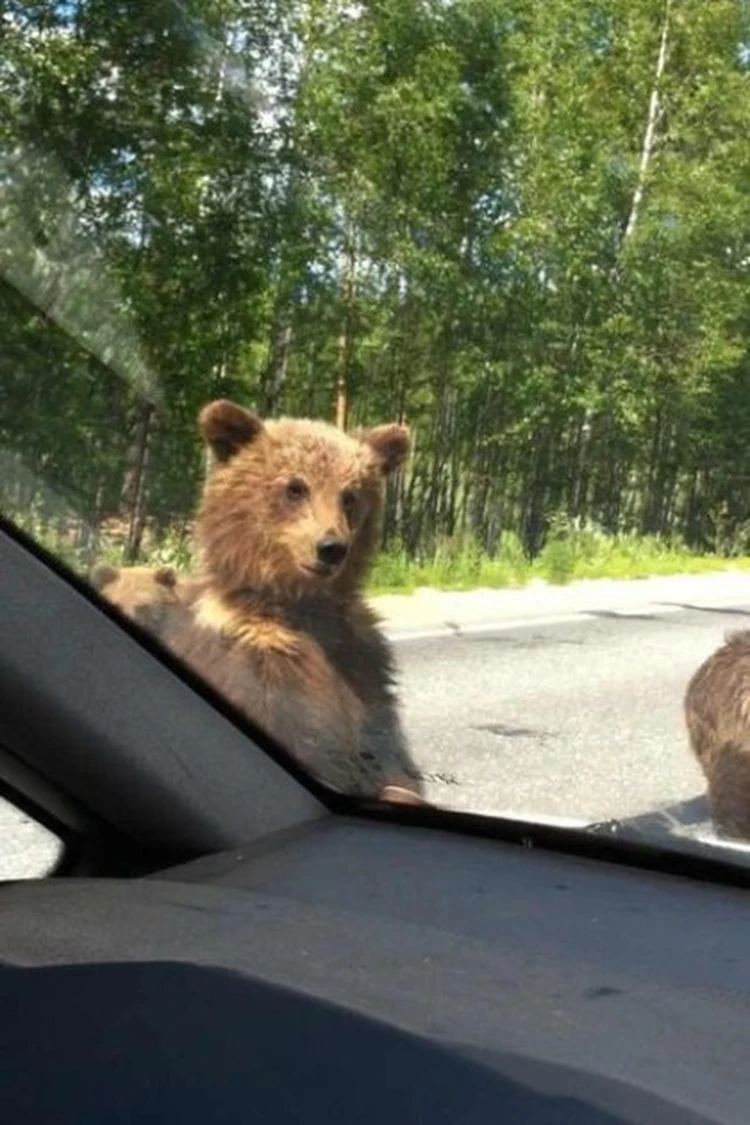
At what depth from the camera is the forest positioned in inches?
114

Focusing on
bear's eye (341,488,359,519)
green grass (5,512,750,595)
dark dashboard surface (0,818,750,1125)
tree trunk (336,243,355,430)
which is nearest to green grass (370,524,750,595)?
green grass (5,512,750,595)

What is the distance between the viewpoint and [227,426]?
2.91m

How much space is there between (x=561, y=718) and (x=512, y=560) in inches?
11.0

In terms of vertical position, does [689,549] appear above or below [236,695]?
above

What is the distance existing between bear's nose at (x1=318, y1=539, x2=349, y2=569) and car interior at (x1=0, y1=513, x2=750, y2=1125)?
274mm

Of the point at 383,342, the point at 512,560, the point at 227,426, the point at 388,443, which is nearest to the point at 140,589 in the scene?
the point at 227,426

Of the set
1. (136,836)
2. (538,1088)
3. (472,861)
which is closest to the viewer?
(538,1088)

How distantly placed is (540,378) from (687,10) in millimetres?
613

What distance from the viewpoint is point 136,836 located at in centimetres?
293

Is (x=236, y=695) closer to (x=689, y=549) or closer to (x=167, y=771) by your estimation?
(x=167, y=771)

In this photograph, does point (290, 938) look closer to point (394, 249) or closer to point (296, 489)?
point (296, 489)

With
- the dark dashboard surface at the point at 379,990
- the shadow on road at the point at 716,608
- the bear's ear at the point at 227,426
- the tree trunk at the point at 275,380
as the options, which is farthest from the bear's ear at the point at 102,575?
the shadow on road at the point at 716,608

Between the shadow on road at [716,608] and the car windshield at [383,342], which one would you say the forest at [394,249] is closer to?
the car windshield at [383,342]

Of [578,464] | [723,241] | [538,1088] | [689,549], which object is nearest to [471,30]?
[723,241]
